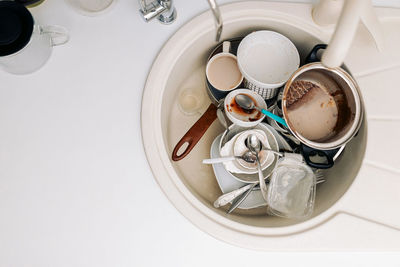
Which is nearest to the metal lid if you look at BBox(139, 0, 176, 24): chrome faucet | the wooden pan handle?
BBox(139, 0, 176, 24): chrome faucet

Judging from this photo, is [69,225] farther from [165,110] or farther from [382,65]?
[382,65]

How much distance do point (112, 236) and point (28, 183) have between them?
210mm

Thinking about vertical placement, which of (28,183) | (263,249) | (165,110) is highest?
(165,110)

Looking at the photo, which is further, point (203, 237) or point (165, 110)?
point (165, 110)

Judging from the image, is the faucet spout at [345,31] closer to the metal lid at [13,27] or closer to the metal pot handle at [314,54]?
the metal pot handle at [314,54]

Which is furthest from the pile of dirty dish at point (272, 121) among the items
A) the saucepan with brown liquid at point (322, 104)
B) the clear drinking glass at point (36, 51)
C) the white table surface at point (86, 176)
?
the clear drinking glass at point (36, 51)

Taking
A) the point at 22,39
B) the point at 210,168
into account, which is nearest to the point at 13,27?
the point at 22,39

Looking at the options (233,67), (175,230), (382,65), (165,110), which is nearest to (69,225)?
(175,230)

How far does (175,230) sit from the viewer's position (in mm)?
687

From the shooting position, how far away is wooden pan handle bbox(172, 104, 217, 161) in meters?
0.77

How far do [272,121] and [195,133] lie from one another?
0.71 feet

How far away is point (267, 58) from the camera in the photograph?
0.86 meters

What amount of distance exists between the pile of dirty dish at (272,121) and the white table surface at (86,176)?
126mm

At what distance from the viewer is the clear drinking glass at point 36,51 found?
2.17 feet
